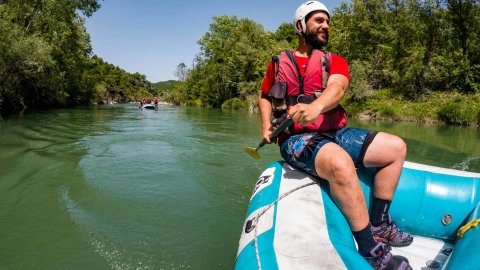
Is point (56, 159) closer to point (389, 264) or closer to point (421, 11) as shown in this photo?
point (389, 264)

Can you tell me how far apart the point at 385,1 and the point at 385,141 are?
2471 cm

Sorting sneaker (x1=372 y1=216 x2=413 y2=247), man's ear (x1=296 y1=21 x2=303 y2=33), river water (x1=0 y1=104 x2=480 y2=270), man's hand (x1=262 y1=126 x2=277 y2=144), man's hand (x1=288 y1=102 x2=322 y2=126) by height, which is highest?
man's ear (x1=296 y1=21 x2=303 y2=33)

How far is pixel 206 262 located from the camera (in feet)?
8.00

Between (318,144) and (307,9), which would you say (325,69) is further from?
(318,144)

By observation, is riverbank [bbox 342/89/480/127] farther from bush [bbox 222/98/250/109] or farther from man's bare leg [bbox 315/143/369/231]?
man's bare leg [bbox 315/143/369/231]

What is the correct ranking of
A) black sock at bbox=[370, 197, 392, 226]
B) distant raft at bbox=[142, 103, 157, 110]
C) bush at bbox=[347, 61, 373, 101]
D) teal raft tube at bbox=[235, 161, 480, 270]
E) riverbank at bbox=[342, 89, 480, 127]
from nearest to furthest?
teal raft tube at bbox=[235, 161, 480, 270]
black sock at bbox=[370, 197, 392, 226]
riverbank at bbox=[342, 89, 480, 127]
bush at bbox=[347, 61, 373, 101]
distant raft at bbox=[142, 103, 157, 110]

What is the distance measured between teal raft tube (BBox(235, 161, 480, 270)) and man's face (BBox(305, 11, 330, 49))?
0.98m

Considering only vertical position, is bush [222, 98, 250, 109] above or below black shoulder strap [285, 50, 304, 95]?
below

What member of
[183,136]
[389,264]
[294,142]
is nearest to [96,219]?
[294,142]

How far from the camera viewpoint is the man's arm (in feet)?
6.64

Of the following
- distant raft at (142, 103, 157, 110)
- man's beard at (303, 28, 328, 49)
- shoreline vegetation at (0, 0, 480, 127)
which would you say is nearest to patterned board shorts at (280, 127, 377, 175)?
man's beard at (303, 28, 328, 49)

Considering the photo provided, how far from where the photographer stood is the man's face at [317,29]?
100.0 inches

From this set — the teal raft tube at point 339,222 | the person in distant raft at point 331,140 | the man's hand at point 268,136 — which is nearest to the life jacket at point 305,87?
the person in distant raft at point 331,140

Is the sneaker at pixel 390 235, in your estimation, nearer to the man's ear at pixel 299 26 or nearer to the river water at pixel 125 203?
the river water at pixel 125 203
